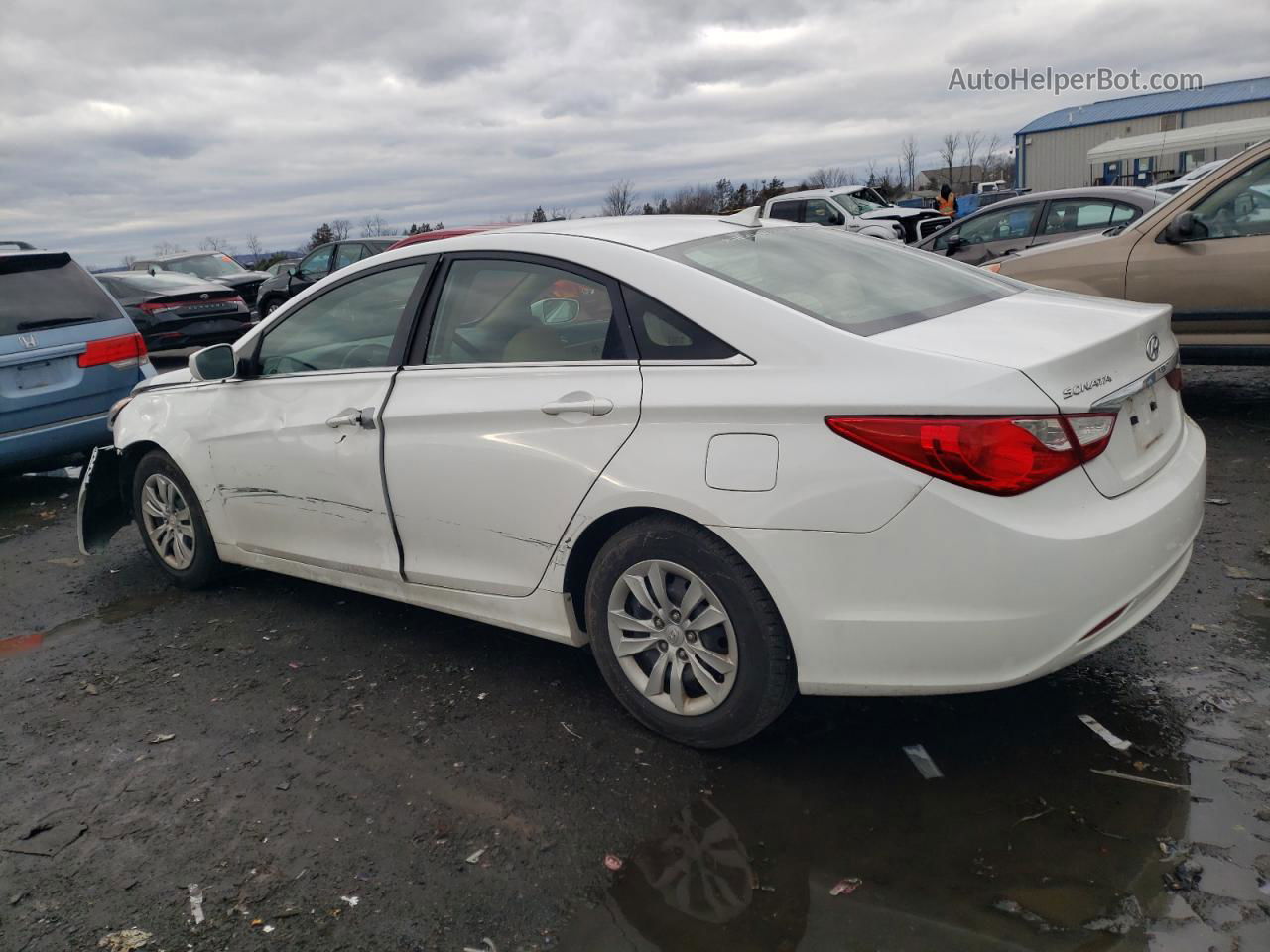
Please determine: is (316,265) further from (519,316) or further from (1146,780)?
(1146,780)

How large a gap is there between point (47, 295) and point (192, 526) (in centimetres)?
363

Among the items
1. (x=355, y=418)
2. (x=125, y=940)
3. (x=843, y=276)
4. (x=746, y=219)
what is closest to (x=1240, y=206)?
(x=746, y=219)

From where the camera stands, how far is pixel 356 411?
386 cm

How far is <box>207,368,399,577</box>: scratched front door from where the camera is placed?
3.88 metres

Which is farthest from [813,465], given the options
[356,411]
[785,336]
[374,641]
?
[374,641]

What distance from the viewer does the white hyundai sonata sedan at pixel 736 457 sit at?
8.51 ft

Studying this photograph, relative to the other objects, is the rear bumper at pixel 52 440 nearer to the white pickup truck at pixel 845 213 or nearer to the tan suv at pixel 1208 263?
the tan suv at pixel 1208 263

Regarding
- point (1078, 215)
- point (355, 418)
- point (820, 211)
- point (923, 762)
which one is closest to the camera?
point (923, 762)

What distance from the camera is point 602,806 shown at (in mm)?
2928

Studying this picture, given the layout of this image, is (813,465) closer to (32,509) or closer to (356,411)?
(356,411)

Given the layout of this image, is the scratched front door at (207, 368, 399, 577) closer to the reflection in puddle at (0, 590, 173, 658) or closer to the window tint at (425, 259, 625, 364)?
the window tint at (425, 259, 625, 364)

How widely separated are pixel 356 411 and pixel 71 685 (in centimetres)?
166

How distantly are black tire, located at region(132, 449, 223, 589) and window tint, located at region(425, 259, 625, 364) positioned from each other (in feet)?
5.83

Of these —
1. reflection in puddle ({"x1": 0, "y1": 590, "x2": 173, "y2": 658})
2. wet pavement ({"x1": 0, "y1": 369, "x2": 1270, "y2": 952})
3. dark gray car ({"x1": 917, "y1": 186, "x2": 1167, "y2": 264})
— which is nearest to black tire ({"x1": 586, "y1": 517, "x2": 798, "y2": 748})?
wet pavement ({"x1": 0, "y1": 369, "x2": 1270, "y2": 952})
